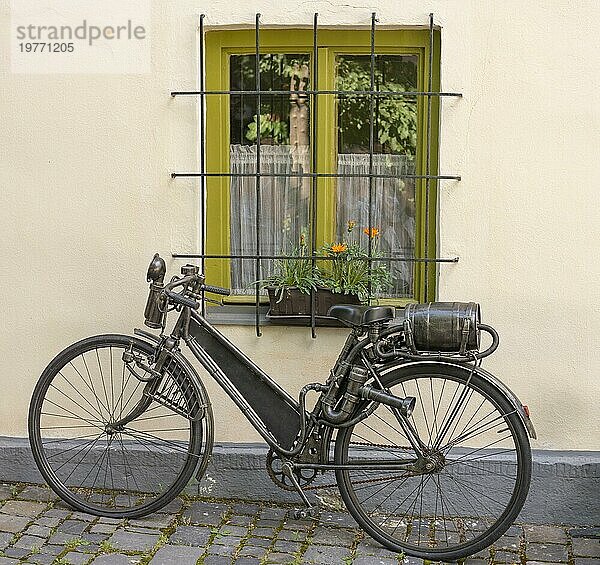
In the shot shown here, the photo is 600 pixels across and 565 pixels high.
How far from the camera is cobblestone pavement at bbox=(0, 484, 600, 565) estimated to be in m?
4.70

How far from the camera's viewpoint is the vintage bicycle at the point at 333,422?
4.70 meters

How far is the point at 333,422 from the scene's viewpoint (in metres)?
4.84

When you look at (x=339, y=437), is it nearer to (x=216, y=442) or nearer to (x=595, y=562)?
(x=216, y=442)

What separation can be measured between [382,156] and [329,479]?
172cm

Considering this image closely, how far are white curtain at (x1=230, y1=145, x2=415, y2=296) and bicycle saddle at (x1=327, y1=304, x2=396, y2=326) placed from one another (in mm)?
731

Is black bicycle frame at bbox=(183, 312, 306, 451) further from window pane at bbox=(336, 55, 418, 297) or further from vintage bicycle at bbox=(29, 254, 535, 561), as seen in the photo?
window pane at bbox=(336, 55, 418, 297)

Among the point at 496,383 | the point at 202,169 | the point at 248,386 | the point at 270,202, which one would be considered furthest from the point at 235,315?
the point at 496,383

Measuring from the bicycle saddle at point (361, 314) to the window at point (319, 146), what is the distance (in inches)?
27.2

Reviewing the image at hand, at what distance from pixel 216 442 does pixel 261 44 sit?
2126 mm

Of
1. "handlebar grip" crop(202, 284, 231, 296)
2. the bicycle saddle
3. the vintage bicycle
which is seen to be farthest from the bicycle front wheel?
"handlebar grip" crop(202, 284, 231, 296)

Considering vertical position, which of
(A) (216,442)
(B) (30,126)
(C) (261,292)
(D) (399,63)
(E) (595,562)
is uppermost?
(D) (399,63)

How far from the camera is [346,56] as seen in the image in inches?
212

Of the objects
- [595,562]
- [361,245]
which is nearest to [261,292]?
[361,245]

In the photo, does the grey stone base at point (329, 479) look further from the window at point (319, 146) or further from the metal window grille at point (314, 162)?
the window at point (319, 146)
